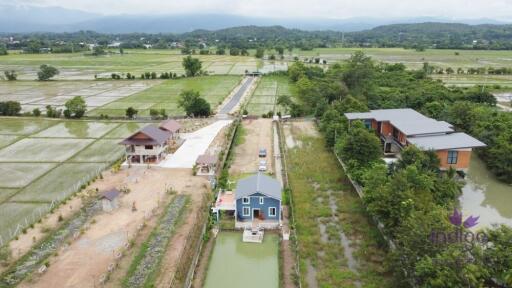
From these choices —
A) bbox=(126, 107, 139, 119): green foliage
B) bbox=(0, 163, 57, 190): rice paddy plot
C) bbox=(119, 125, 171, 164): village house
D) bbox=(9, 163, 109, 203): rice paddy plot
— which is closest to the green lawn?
bbox=(126, 107, 139, 119): green foliage

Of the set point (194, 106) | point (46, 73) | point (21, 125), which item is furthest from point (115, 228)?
point (46, 73)

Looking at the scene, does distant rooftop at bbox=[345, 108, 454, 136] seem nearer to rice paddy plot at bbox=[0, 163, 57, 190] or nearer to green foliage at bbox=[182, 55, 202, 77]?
rice paddy plot at bbox=[0, 163, 57, 190]

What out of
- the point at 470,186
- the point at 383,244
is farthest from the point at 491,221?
the point at 383,244

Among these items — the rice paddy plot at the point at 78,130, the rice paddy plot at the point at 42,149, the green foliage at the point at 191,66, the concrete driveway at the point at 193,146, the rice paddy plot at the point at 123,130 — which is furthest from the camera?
the green foliage at the point at 191,66

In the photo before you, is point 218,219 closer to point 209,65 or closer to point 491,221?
point 491,221

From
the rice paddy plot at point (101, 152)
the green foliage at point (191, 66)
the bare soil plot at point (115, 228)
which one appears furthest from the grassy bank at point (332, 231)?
the green foliage at point (191, 66)

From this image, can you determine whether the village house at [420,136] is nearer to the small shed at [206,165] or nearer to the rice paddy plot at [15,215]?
the small shed at [206,165]
